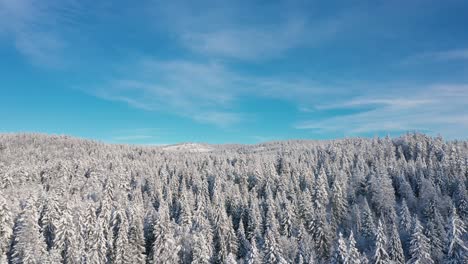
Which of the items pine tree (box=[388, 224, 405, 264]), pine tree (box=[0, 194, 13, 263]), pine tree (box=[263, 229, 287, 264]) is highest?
pine tree (box=[0, 194, 13, 263])

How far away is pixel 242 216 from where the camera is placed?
95750 millimetres

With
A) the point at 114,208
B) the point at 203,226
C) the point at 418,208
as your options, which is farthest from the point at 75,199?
the point at 418,208

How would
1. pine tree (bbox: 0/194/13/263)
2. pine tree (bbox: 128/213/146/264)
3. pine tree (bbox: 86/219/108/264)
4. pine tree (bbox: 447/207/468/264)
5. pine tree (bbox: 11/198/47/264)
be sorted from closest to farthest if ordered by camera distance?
pine tree (bbox: 447/207/468/264)
pine tree (bbox: 11/198/47/264)
pine tree (bbox: 86/219/108/264)
pine tree (bbox: 0/194/13/263)
pine tree (bbox: 128/213/146/264)

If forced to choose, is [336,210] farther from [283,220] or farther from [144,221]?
[144,221]

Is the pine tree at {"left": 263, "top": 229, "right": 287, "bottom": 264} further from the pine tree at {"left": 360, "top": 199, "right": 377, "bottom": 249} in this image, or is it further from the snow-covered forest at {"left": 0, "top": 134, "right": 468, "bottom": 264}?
the pine tree at {"left": 360, "top": 199, "right": 377, "bottom": 249}

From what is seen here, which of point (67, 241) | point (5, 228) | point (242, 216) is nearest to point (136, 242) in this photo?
point (67, 241)

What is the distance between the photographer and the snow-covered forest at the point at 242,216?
204 ft

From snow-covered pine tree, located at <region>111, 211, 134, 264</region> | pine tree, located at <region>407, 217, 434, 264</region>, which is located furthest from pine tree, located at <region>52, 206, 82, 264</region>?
pine tree, located at <region>407, 217, 434, 264</region>

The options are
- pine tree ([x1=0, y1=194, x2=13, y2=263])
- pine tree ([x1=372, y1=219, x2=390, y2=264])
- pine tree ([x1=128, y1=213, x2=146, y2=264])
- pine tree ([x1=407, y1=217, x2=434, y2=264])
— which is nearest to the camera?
pine tree ([x1=372, y1=219, x2=390, y2=264])

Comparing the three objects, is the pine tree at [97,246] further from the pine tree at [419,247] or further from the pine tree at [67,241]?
the pine tree at [419,247]

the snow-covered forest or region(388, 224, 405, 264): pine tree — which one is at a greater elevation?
the snow-covered forest

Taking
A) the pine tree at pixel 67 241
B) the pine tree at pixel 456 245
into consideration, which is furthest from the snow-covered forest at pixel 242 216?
the pine tree at pixel 67 241

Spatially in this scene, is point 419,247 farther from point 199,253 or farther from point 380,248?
point 199,253

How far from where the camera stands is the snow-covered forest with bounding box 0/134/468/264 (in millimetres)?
62312
